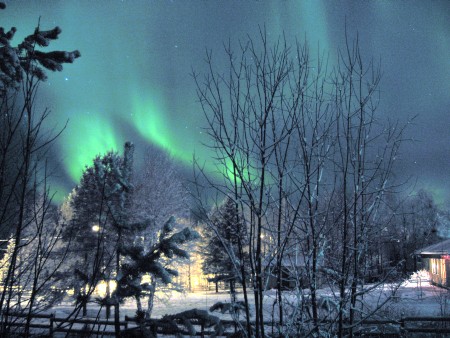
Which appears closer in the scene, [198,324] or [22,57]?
[22,57]

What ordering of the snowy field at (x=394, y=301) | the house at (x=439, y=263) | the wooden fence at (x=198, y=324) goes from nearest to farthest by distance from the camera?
the wooden fence at (x=198, y=324), the snowy field at (x=394, y=301), the house at (x=439, y=263)

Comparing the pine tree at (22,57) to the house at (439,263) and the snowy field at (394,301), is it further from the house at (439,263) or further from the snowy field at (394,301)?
the house at (439,263)

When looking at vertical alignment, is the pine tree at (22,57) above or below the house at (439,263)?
above

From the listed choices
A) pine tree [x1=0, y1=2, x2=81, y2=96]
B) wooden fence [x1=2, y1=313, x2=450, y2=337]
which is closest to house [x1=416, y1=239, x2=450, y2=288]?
wooden fence [x1=2, y1=313, x2=450, y2=337]

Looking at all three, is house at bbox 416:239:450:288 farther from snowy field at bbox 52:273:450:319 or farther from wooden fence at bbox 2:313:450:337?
wooden fence at bbox 2:313:450:337

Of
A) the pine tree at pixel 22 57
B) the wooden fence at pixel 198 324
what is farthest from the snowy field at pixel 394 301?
the pine tree at pixel 22 57

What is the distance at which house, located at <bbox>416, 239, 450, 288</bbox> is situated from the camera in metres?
27.9

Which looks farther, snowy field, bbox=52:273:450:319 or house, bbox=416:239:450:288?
house, bbox=416:239:450:288

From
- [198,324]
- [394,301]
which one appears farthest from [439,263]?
[394,301]

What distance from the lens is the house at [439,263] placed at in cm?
2786

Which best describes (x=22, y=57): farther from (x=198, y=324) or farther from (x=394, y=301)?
(x=198, y=324)

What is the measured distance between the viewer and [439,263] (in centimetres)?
3111

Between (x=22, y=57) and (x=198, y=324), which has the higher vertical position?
(x=22, y=57)

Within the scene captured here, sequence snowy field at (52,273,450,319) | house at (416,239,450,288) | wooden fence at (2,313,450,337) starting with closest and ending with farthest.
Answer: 1. wooden fence at (2,313,450,337)
2. snowy field at (52,273,450,319)
3. house at (416,239,450,288)
